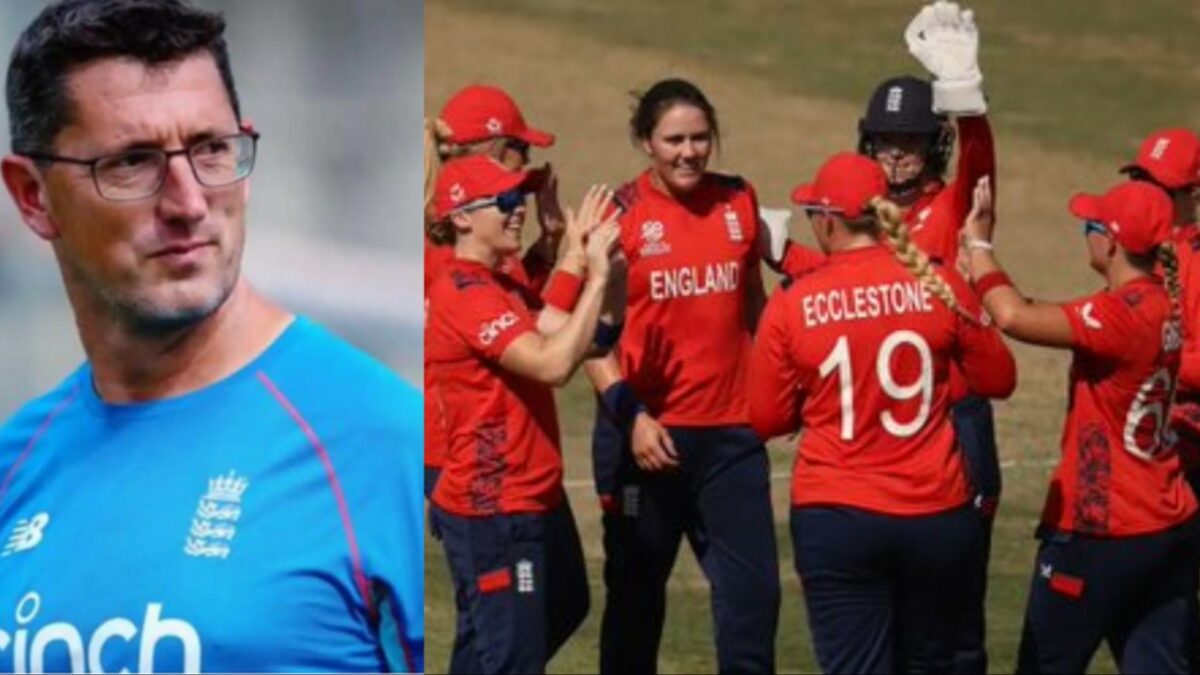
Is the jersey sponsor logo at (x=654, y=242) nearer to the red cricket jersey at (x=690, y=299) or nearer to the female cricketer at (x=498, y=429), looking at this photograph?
the red cricket jersey at (x=690, y=299)

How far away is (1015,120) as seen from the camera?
16703 millimetres

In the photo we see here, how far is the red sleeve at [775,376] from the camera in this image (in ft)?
22.6

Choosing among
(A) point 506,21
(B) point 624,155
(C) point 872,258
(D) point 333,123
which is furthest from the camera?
(A) point 506,21

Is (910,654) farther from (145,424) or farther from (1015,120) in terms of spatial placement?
(1015,120)

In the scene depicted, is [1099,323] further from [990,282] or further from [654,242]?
[654,242]

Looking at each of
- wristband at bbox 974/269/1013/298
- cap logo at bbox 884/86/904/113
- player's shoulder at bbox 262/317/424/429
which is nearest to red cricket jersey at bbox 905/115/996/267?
cap logo at bbox 884/86/904/113

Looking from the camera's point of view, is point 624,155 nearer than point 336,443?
No

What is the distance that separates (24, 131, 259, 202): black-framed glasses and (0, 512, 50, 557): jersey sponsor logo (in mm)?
488

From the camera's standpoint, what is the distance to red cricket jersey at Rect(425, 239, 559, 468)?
716 centimetres

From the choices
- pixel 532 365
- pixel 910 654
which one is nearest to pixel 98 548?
pixel 532 365

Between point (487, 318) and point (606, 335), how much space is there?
0.61 meters

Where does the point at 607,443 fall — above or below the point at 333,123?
below

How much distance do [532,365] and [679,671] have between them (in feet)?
6.56

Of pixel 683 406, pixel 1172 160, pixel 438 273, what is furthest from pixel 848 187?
pixel 1172 160
